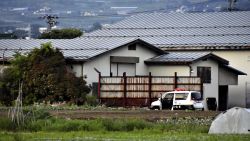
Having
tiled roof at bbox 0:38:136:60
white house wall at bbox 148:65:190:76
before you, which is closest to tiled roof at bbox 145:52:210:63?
white house wall at bbox 148:65:190:76

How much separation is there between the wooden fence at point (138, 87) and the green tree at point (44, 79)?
1.37m

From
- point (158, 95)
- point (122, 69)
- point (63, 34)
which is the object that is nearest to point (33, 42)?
point (122, 69)

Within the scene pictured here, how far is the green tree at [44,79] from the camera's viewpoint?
4941 cm

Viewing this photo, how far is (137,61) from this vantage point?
5631 centimetres

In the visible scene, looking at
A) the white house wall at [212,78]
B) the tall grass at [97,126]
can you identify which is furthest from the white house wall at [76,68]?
the tall grass at [97,126]

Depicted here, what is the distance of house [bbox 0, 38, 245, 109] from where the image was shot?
53000mm

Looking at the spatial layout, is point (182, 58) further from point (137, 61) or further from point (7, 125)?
point (7, 125)

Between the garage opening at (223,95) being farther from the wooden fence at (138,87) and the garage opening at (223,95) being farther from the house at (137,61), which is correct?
the wooden fence at (138,87)

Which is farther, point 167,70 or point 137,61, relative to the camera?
point 167,70

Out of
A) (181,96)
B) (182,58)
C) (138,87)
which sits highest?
(182,58)

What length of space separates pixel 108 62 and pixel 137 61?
9.09 ft

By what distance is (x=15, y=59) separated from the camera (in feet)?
170

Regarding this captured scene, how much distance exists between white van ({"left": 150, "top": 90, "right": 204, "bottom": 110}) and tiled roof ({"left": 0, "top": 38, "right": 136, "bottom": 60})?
23.6 ft

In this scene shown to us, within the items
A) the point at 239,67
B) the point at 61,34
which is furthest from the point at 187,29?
the point at 61,34
